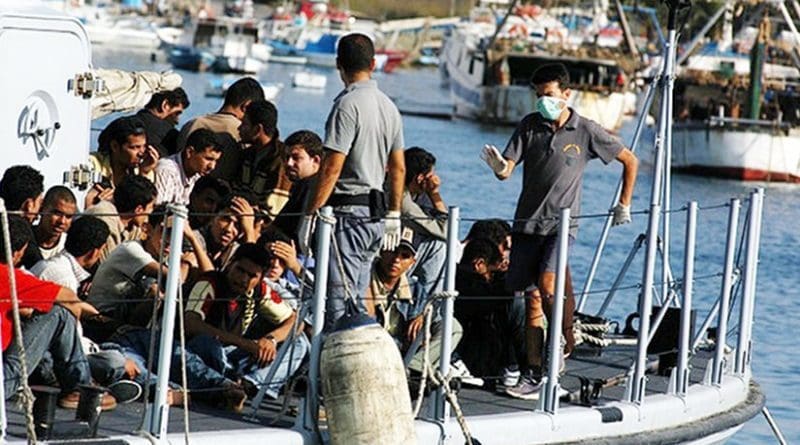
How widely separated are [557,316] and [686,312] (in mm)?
1386

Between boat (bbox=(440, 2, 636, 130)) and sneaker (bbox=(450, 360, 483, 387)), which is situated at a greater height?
sneaker (bbox=(450, 360, 483, 387))

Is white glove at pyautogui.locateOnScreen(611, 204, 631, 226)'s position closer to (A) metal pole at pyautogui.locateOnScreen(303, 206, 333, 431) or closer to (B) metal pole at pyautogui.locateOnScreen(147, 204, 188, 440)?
(A) metal pole at pyautogui.locateOnScreen(303, 206, 333, 431)

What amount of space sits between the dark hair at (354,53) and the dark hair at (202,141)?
5.82ft

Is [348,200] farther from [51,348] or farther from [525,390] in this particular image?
[51,348]

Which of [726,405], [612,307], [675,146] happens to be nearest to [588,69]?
[675,146]

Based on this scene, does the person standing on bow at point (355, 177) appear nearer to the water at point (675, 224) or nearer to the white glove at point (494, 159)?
the white glove at point (494, 159)

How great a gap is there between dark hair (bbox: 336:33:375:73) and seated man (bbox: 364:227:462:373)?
1008mm

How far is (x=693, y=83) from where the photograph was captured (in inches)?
2318

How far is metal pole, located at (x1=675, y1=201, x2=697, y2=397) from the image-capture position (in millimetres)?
10516

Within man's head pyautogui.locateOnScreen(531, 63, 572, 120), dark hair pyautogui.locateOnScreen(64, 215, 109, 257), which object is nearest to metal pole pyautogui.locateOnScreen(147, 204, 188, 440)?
dark hair pyautogui.locateOnScreen(64, 215, 109, 257)

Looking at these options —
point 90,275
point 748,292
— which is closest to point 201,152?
point 90,275

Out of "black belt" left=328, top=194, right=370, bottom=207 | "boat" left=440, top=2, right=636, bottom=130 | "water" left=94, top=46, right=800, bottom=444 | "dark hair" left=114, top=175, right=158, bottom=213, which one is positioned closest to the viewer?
"black belt" left=328, top=194, right=370, bottom=207

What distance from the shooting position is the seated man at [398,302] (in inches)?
378

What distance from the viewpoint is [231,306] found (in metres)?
9.24
